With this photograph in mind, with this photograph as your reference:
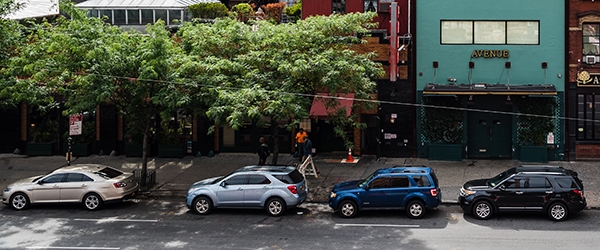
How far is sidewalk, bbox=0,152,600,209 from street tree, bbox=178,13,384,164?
137 inches

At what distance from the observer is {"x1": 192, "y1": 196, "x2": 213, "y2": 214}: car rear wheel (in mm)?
19328

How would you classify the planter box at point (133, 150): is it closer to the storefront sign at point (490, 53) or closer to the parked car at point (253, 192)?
the parked car at point (253, 192)

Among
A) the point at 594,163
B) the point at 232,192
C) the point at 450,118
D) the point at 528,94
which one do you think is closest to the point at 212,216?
the point at 232,192

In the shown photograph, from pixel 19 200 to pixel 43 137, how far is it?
10.3 metres

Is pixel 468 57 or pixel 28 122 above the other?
pixel 468 57

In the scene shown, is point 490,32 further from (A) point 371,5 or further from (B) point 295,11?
(B) point 295,11

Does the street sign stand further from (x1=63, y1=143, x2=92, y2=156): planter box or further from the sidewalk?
(x1=63, y1=143, x2=92, y2=156): planter box

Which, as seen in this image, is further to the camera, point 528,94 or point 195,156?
point 195,156

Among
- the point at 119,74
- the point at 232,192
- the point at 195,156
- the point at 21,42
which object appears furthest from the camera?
the point at 195,156

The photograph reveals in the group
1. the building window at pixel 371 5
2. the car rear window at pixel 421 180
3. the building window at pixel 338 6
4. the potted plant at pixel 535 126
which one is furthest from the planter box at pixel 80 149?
the potted plant at pixel 535 126

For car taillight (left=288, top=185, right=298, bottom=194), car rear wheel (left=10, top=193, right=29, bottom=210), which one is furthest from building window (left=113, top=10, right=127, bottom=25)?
car taillight (left=288, top=185, right=298, bottom=194)

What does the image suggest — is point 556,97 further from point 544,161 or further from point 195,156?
point 195,156

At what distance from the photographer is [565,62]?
87.2ft

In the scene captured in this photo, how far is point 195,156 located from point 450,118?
11.3 metres
